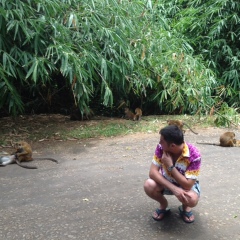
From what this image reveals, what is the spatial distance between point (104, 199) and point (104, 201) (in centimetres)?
5

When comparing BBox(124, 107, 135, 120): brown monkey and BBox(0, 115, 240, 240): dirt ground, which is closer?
BBox(0, 115, 240, 240): dirt ground

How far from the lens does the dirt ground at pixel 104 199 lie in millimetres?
3025

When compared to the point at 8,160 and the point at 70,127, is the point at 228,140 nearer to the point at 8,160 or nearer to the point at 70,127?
the point at 70,127

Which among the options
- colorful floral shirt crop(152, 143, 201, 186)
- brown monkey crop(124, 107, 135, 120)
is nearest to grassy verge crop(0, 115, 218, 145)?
brown monkey crop(124, 107, 135, 120)

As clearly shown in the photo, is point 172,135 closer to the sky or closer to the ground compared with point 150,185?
closer to the sky

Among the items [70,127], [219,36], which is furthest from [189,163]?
[219,36]

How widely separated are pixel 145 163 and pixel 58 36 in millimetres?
2620

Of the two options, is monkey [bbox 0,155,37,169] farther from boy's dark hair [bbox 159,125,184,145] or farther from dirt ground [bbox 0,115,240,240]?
boy's dark hair [bbox 159,125,184,145]

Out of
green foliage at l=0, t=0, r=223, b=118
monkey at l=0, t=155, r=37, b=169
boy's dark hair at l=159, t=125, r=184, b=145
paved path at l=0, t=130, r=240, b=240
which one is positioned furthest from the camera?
green foliage at l=0, t=0, r=223, b=118

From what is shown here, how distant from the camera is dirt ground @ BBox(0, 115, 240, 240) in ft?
9.93

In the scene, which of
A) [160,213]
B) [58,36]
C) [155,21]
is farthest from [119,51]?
[160,213]

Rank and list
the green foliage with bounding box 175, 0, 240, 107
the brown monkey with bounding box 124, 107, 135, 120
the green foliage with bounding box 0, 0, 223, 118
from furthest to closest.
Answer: the green foliage with bounding box 175, 0, 240, 107 < the brown monkey with bounding box 124, 107, 135, 120 < the green foliage with bounding box 0, 0, 223, 118

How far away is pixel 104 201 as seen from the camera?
12.0ft

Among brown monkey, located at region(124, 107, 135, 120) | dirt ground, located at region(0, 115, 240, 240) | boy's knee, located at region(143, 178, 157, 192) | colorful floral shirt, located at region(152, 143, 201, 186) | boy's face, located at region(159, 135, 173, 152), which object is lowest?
brown monkey, located at region(124, 107, 135, 120)
